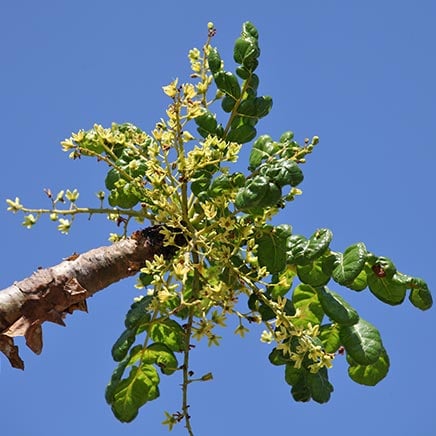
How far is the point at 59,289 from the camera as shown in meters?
3.11

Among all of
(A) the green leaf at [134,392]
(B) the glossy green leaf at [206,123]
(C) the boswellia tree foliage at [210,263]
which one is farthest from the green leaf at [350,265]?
(A) the green leaf at [134,392]

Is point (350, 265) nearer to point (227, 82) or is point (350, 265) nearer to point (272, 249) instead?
point (272, 249)

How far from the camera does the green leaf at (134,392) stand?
11.6 feet

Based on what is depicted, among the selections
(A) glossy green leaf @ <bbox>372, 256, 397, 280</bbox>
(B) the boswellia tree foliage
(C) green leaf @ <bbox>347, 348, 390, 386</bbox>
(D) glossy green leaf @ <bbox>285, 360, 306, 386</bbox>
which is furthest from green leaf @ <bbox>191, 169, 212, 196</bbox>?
(C) green leaf @ <bbox>347, 348, 390, 386</bbox>

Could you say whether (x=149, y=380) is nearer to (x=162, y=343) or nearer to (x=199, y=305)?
(x=162, y=343)

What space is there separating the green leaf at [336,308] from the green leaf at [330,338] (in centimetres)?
12

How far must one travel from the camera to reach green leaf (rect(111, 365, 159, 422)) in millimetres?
3521

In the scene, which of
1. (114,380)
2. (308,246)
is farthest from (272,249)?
(114,380)

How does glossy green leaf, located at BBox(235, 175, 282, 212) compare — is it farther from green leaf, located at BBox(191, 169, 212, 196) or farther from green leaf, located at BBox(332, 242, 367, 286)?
green leaf, located at BBox(332, 242, 367, 286)

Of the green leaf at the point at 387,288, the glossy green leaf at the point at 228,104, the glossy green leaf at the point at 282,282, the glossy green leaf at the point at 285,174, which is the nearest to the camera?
the glossy green leaf at the point at 285,174

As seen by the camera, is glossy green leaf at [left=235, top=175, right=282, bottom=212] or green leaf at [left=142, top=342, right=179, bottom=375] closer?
glossy green leaf at [left=235, top=175, right=282, bottom=212]

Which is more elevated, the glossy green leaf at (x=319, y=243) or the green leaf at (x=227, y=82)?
the green leaf at (x=227, y=82)

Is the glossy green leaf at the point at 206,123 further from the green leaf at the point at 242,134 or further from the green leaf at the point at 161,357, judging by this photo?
the green leaf at the point at 161,357

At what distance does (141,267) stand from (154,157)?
525mm
